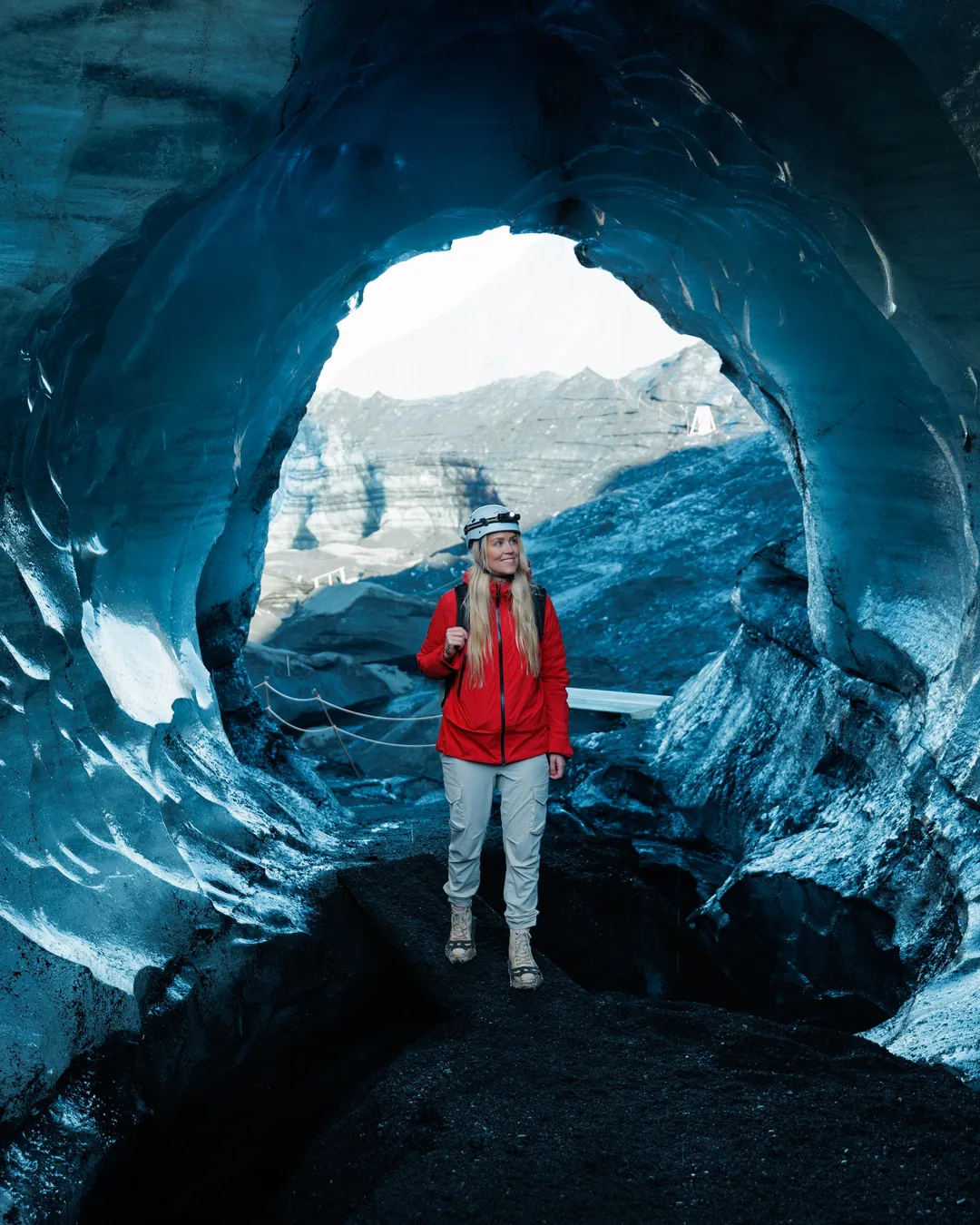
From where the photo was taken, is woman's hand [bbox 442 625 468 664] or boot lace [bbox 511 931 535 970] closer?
woman's hand [bbox 442 625 468 664]

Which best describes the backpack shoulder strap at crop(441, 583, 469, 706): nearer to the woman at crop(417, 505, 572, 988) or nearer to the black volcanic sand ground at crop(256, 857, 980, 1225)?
the woman at crop(417, 505, 572, 988)

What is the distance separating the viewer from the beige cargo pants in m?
3.47

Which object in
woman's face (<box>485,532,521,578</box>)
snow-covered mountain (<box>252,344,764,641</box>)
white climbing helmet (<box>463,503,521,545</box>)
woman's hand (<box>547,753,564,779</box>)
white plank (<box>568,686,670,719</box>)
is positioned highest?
snow-covered mountain (<box>252,344,764,641</box>)

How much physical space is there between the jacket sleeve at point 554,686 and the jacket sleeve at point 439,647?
29 centimetres

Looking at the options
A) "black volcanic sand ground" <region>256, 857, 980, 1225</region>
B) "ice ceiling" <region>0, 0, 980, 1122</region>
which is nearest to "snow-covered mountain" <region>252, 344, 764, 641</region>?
"ice ceiling" <region>0, 0, 980, 1122</region>

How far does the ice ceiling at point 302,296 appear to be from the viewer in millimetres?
3555

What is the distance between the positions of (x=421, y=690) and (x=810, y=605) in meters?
6.47

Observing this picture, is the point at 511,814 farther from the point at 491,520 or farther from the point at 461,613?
the point at 491,520

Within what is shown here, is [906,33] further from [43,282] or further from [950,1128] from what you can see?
[950,1128]

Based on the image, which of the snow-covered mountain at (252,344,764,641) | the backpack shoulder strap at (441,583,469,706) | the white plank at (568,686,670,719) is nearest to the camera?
the backpack shoulder strap at (441,583,469,706)

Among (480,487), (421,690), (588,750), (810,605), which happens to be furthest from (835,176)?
(480,487)

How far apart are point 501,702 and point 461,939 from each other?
3.10 feet

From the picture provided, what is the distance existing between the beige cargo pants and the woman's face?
2.03 feet

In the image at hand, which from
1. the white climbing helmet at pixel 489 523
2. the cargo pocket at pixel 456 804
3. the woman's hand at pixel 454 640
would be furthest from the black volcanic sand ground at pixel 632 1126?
the white climbing helmet at pixel 489 523
